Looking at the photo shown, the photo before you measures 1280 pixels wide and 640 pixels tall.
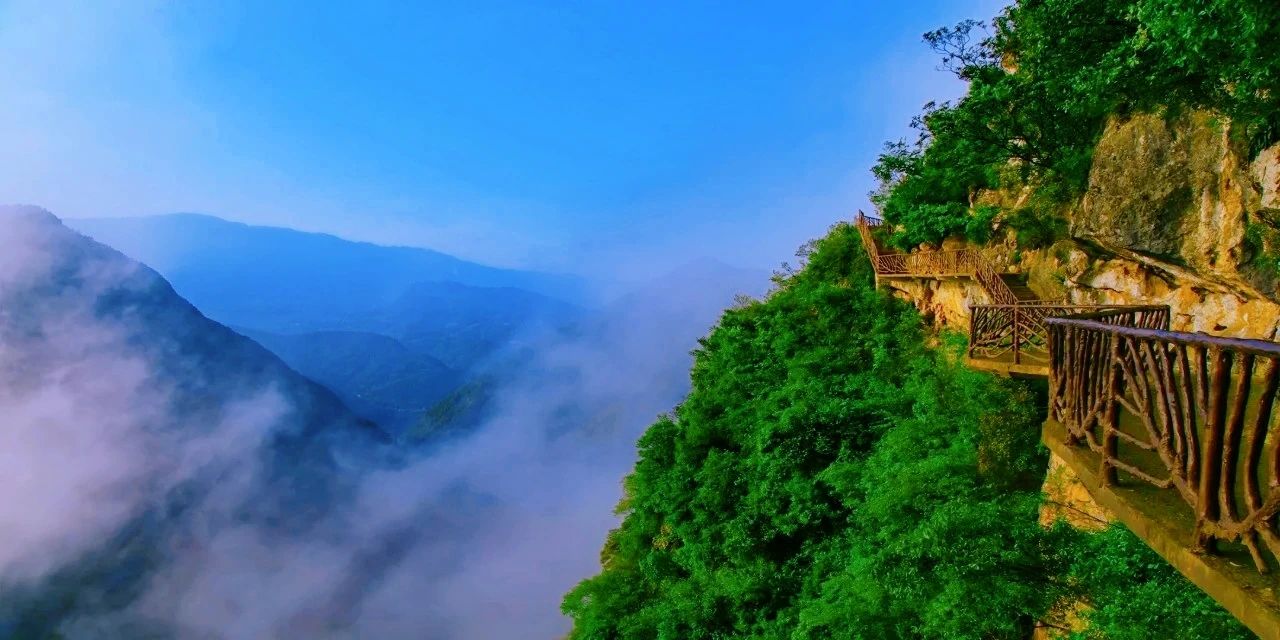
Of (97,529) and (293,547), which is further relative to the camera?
(293,547)

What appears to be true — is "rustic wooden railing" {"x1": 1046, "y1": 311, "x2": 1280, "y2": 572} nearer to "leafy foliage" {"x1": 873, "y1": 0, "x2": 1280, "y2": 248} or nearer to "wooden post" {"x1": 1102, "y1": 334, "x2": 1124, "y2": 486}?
"wooden post" {"x1": 1102, "y1": 334, "x2": 1124, "y2": 486}

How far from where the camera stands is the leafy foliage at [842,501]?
21.7 feet

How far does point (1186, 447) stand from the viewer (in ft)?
10.2

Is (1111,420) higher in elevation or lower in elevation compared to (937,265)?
lower

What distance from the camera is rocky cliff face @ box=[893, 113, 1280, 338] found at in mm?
7809

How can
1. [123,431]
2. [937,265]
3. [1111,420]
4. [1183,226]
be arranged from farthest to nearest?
[123,431] → [937,265] → [1183,226] → [1111,420]

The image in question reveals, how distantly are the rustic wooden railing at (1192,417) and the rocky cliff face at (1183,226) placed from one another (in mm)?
5353

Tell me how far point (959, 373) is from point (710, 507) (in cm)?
687

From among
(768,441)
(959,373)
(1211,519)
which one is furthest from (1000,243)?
(1211,519)

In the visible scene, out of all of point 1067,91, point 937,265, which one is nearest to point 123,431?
point 937,265

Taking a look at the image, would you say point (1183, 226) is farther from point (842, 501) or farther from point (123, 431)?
point (123, 431)

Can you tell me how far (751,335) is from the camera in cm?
2052

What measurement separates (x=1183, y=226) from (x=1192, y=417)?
8.33 meters

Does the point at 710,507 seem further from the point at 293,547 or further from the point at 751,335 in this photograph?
the point at 293,547
